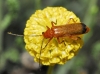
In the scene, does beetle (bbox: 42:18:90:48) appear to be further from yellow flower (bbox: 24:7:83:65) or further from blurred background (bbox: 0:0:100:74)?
blurred background (bbox: 0:0:100:74)

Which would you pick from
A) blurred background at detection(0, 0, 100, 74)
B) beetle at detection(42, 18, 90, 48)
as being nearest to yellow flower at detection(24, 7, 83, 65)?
beetle at detection(42, 18, 90, 48)

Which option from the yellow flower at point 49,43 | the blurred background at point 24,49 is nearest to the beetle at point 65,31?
the yellow flower at point 49,43

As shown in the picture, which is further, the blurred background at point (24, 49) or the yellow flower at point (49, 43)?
the blurred background at point (24, 49)

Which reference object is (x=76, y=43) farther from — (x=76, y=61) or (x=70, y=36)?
(x=76, y=61)

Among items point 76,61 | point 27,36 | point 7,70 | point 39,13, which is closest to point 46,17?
point 39,13

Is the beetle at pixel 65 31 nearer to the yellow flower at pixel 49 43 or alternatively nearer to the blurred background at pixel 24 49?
the yellow flower at pixel 49 43

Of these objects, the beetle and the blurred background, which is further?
the blurred background

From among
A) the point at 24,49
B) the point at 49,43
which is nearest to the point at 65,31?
the point at 49,43

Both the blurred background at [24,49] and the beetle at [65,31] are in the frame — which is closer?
the beetle at [65,31]
